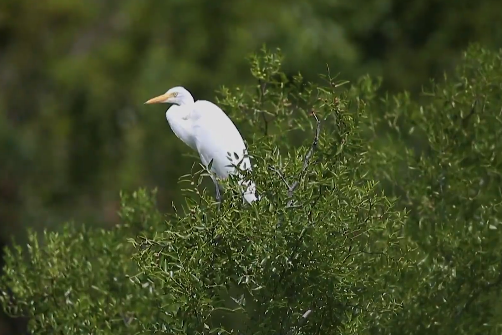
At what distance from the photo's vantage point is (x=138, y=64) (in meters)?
12.6

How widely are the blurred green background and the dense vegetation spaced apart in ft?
15.5

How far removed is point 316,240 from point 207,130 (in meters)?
1.14

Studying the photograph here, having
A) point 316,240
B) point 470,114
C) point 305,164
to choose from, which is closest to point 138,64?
point 470,114

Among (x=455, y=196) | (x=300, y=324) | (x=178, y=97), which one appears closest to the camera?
(x=300, y=324)

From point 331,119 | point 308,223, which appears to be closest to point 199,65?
point 331,119

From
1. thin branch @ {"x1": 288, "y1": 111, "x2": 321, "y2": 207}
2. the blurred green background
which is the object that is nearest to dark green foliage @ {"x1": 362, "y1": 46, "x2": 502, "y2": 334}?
thin branch @ {"x1": 288, "y1": 111, "x2": 321, "y2": 207}

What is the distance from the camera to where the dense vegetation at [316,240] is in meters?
3.52

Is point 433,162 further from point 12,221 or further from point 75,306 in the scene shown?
point 12,221

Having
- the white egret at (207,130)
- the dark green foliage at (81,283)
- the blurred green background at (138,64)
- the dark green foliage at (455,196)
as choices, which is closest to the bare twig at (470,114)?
the dark green foliage at (455,196)

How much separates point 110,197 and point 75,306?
8.05 meters

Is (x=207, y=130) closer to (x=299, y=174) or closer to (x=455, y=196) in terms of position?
(x=299, y=174)

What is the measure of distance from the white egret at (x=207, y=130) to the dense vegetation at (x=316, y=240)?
14cm

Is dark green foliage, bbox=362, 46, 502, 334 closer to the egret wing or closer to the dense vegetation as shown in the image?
the dense vegetation

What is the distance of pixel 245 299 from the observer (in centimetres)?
376
